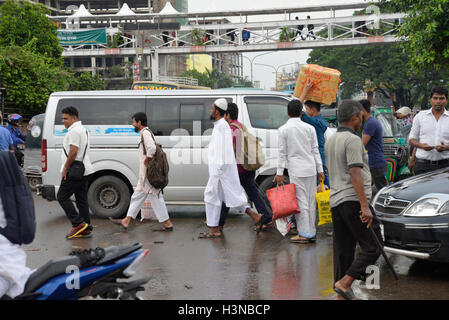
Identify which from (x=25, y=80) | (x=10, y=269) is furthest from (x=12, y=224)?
(x=25, y=80)

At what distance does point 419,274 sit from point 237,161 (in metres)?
3.18

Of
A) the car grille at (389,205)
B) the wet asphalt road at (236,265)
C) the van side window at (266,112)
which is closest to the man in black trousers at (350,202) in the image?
the wet asphalt road at (236,265)

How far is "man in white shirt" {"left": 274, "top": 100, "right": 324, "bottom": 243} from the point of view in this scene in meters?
7.34

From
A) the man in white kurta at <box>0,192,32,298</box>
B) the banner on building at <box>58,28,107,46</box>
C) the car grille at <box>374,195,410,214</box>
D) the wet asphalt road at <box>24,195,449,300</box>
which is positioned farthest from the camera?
the banner on building at <box>58,28,107,46</box>

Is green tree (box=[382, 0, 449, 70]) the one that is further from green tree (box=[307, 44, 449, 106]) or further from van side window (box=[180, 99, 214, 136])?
green tree (box=[307, 44, 449, 106])

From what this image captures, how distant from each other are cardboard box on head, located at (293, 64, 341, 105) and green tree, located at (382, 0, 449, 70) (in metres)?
6.69

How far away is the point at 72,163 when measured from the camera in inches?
315

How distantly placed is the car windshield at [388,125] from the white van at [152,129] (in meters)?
3.94

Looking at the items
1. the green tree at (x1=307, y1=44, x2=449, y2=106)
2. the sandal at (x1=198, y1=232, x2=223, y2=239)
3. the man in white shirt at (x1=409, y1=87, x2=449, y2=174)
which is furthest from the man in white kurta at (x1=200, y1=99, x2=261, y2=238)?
the green tree at (x1=307, y1=44, x2=449, y2=106)

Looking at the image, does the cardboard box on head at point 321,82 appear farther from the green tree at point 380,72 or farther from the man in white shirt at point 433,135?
the green tree at point 380,72

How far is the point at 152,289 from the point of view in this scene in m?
5.45

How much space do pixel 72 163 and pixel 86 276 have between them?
4563mm

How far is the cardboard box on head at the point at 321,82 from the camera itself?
25.0 feet

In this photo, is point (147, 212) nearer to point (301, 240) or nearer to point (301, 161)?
point (301, 240)
